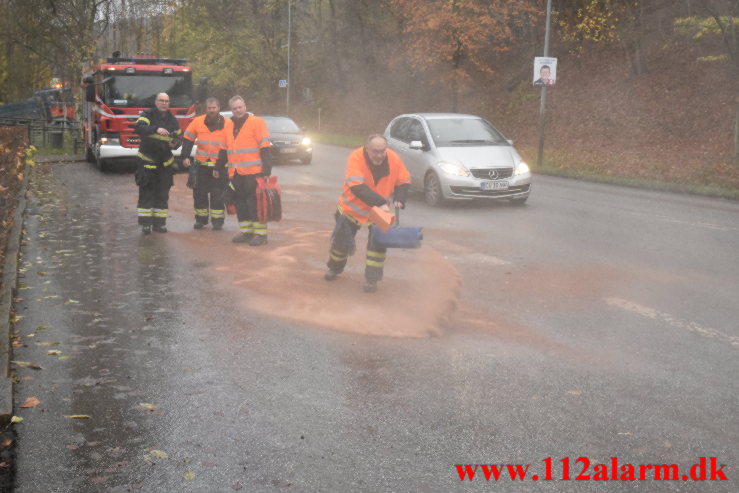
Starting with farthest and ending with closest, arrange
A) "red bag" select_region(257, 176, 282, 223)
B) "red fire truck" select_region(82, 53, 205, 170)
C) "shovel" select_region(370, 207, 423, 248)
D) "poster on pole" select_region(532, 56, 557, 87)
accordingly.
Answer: "poster on pole" select_region(532, 56, 557, 87) → "red fire truck" select_region(82, 53, 205, 170) → "red bag" select_region(257, 176, 282, 223) → "shovel" select_region(370, 207, 423, 248)

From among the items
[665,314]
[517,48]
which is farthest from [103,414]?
[517,48]

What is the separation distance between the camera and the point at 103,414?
15.7 feet

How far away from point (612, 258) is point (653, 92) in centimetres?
2394

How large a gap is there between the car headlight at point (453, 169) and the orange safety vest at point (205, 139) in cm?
467

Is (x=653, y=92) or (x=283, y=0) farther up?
(x=283, y=0)

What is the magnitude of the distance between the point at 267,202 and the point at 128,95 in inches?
476

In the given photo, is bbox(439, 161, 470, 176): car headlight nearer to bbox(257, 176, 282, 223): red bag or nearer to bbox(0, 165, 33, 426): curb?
bbox(257, 176, 282, 223): red bag

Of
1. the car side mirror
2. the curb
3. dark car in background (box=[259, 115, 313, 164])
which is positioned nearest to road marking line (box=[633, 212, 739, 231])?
the curb

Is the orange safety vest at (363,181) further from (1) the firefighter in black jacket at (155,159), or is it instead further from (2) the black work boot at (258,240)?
(1) the firefighter in black jacket at (155,159)

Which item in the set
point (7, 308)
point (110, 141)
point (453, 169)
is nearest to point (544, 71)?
point (453, 169)

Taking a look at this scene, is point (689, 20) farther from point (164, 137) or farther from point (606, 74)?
point (164, 137)

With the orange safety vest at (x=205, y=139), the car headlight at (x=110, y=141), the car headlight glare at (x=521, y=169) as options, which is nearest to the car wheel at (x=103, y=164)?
the car headlight at (x=110, y=141)

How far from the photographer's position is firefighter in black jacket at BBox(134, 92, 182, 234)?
11.3 meters

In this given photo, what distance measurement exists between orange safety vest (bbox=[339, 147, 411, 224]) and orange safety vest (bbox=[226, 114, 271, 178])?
9.11ft
